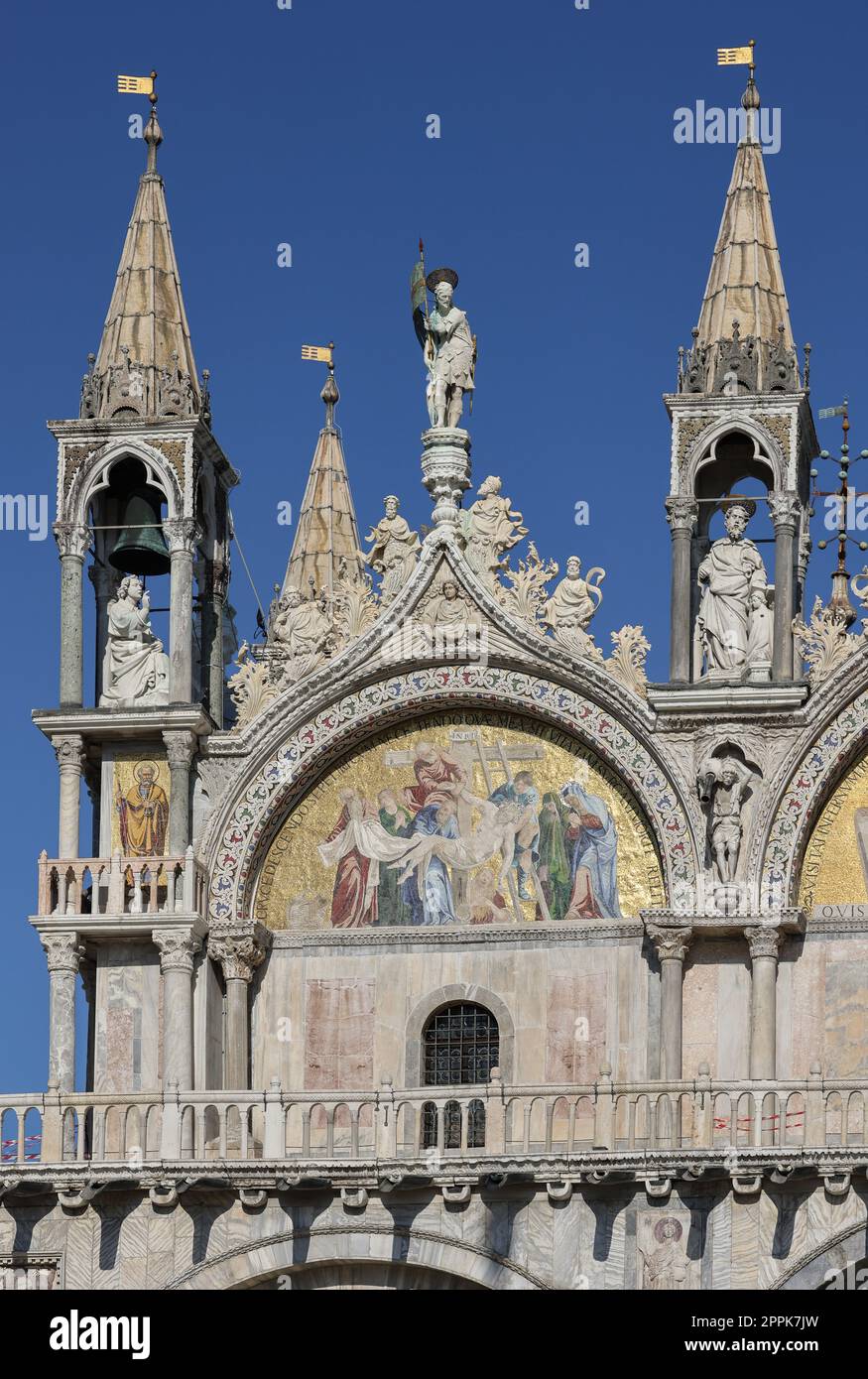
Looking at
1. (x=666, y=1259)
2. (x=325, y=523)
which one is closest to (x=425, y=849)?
(x=666, y=1259)

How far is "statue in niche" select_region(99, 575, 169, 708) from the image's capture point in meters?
43.5

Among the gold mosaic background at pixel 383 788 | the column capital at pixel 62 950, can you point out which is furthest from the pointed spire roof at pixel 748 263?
the column capital at pixel 62 950

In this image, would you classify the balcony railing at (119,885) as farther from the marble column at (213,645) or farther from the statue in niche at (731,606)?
the statue in niche at (731,606)

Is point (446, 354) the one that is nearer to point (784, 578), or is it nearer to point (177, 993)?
point (784, 578)

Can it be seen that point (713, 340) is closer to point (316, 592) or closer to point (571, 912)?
point (571, 912)

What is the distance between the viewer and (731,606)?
42.8m

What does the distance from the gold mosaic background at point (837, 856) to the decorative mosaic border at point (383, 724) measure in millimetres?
1349

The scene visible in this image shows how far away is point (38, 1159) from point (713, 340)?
31.1 ft

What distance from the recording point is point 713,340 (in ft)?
142

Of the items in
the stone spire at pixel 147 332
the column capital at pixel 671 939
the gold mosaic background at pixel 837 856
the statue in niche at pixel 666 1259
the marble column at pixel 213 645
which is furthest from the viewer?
the marble column at pixel 213 645

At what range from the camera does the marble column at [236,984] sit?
1686 inches

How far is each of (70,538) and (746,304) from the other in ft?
21.2
